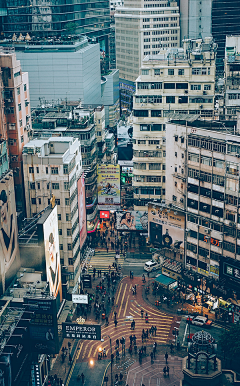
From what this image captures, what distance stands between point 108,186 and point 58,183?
33.0 m

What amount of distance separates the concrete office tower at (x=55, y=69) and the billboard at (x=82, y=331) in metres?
83.9

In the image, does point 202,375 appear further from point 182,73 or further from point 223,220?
point 182,73

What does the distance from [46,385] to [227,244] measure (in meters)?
33.3

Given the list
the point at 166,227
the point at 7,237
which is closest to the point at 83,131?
the point at 166,227

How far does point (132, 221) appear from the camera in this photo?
117000 mm

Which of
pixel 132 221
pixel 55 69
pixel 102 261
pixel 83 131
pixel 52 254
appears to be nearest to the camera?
pixel 52 254

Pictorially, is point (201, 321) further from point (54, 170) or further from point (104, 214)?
point (104, 214)

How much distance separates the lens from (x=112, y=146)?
532 feet

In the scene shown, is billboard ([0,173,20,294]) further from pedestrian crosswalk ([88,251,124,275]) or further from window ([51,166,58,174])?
pedestrian crosswalk ([88,251,124,275])

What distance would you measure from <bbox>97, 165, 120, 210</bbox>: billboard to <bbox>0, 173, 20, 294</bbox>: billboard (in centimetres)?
4578

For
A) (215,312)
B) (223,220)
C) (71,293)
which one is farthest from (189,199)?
(71,293)

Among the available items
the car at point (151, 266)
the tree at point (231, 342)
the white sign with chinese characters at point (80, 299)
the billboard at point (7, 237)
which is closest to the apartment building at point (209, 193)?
the tree at point (231, 342)

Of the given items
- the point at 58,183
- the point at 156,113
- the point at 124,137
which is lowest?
the point at 124,137

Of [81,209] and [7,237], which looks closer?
[7,237]
